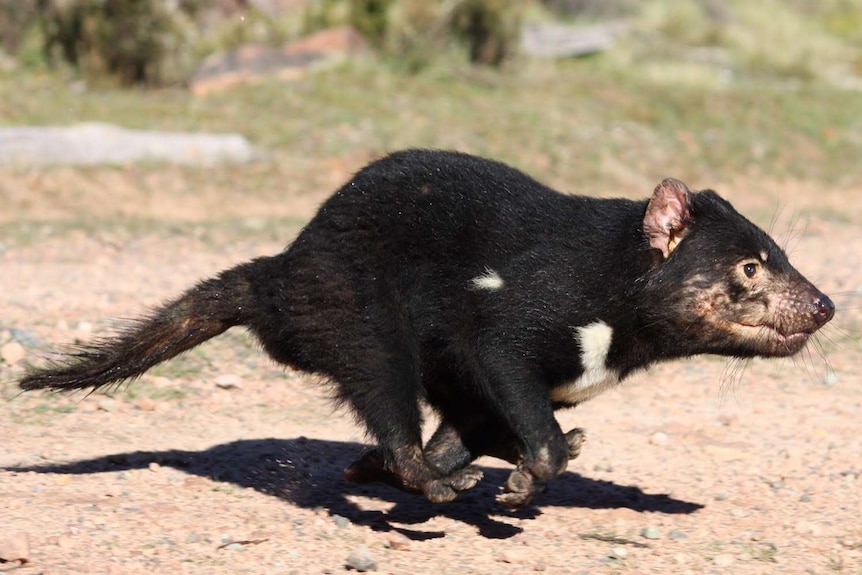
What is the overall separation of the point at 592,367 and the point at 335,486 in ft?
4.75

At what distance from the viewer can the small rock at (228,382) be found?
691 cm

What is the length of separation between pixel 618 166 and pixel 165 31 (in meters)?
6.00

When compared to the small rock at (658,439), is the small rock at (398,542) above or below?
→ above

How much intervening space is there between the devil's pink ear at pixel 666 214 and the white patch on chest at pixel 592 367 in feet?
1.29

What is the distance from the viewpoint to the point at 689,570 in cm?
470

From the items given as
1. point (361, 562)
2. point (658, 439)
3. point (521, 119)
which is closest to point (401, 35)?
point (521, 119)

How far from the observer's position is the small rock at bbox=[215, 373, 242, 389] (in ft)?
22.7

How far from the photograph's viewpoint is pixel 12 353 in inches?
266

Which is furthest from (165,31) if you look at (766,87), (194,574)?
(194,574)

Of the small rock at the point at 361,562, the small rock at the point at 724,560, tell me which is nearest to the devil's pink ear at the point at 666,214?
the small rock at the point at 724,560

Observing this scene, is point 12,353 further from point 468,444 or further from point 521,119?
point 521,119

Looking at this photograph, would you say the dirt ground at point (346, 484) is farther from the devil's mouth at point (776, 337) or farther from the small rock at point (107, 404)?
the devil's mouth at point (776, 337)

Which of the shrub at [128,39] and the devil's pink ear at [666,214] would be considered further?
the shrub at [128,39]

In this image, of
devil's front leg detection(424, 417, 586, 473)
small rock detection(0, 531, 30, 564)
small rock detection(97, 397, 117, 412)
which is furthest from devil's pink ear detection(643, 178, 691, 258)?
small rock detection(97, 397, 117, 412)
